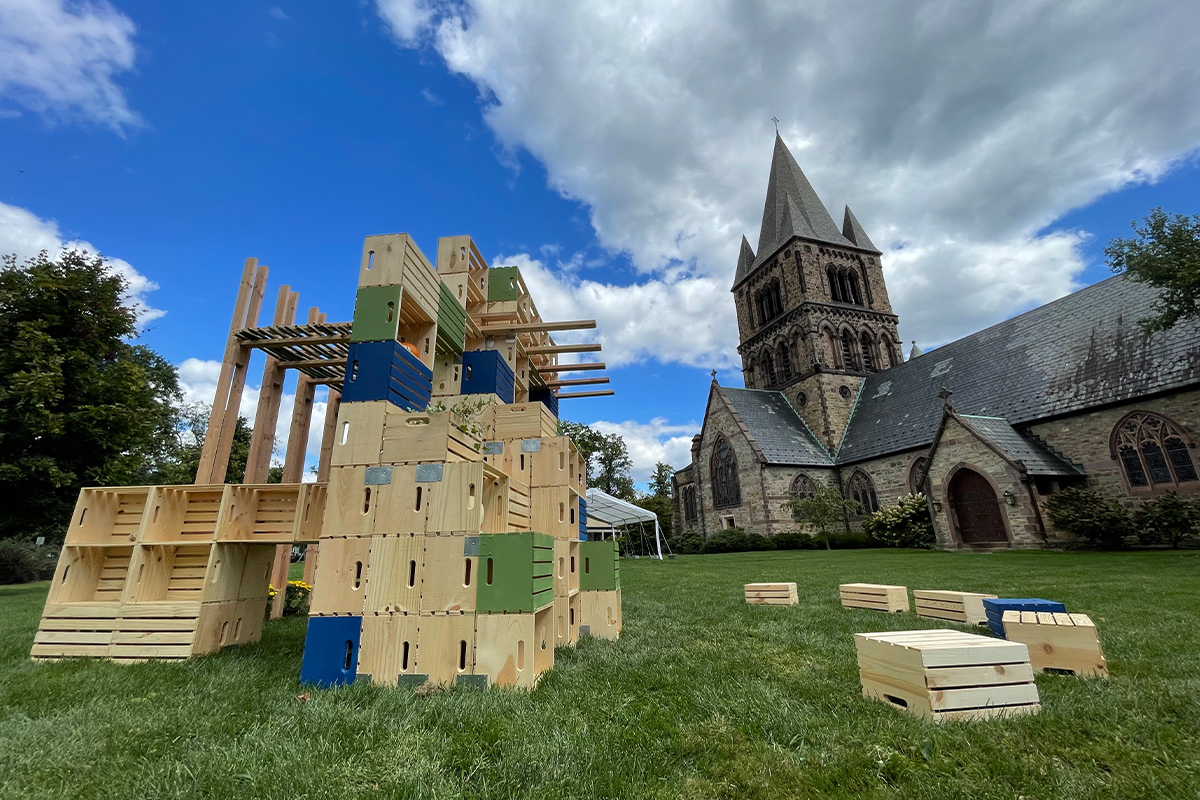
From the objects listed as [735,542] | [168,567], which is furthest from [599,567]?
[735,542]

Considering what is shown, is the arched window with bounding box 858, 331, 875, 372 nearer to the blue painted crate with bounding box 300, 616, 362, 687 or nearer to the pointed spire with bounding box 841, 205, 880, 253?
the pointed spire with bounding box 841, 205, 880, 253

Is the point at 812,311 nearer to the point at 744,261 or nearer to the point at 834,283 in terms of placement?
the point at 834,283

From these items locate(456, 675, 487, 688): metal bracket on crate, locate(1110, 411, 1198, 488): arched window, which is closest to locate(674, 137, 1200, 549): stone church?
locate(1110, 411, 1198, 488): arched window

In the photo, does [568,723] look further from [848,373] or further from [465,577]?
[848,373]

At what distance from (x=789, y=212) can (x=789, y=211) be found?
13 centimetres

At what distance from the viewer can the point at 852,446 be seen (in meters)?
33.2

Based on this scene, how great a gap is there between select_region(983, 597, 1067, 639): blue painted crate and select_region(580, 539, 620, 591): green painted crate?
4.39m

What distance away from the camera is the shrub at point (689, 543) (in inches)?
1367

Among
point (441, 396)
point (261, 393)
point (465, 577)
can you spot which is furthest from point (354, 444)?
point (261, 393)

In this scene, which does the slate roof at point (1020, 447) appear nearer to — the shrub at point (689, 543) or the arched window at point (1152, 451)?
the arched window at point (1152, 451)

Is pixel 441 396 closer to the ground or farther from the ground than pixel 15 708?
farther from the ground

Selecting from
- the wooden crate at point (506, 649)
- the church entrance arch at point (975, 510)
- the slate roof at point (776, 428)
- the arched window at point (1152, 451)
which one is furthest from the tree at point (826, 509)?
the wooden crate at point (506, 649)

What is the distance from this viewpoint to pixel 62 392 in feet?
45.0

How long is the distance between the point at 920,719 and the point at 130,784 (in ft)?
15.1
